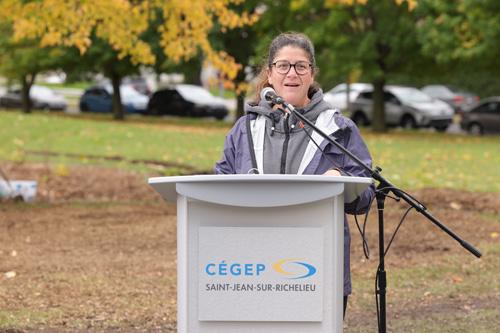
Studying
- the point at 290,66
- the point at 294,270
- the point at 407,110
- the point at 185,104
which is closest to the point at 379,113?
the point at 407,110

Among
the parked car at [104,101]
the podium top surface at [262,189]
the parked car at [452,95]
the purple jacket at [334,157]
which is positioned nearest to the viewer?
the podium top surface at [262,189]

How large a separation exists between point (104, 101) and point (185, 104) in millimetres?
4632

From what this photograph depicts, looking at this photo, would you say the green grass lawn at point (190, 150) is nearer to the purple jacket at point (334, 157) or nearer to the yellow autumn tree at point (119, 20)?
the yellow autumn tree at point (119, 20)

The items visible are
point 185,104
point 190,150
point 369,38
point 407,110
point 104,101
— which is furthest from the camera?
point 104,101

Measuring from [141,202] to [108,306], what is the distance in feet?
19.2

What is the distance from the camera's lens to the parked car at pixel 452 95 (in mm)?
51469

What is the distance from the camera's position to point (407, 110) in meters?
37.4

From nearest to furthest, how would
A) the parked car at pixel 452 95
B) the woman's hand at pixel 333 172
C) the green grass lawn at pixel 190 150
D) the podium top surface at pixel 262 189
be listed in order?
the podium top surface at pixel 262 189 < the woman's hand at pixel 333 172 < the green grass lawn at pixel 190 150 < the parked car at pixel 452 95

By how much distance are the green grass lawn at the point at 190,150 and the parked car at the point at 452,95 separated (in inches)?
825

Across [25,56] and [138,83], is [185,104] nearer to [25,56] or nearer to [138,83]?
[25,56]

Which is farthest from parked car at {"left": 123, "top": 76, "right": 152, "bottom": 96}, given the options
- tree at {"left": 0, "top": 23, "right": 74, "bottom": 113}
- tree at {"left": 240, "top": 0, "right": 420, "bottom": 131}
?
tree at {"left": 240, "top": 0, "right": 420, "bottom": 131}

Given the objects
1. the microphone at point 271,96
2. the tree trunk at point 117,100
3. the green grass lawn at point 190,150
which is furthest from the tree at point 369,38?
the microphone at point 271,96

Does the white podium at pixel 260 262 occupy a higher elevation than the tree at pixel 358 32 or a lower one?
higher

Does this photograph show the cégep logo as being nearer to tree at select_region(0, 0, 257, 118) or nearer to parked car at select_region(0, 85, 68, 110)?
tree at select_region(0, 0, 257, 118)
